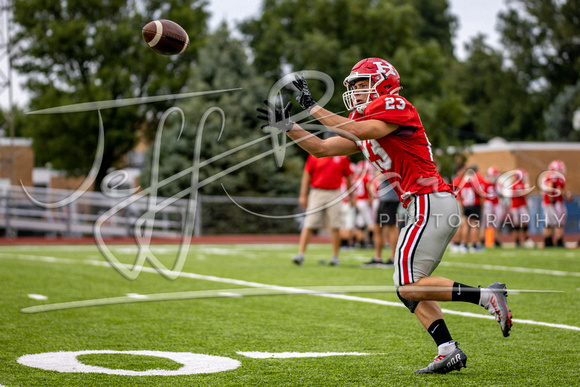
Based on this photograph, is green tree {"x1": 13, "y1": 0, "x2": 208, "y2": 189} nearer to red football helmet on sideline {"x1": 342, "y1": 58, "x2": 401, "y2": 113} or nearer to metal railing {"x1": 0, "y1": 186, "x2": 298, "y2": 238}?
metal railing {"x1": 0, "y1": 186, "x2": 298, "y2": 238}

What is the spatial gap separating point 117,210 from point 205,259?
33.6ft

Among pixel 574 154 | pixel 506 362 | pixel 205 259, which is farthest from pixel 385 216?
pixel 574 154

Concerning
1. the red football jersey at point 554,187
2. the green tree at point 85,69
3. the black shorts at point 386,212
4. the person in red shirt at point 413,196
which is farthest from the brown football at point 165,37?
the green tree at point 85,69

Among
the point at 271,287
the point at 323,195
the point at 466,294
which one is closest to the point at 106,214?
the point at 323,195

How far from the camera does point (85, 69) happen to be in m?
29.8

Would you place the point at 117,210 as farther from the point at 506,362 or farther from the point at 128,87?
the point at 506,362

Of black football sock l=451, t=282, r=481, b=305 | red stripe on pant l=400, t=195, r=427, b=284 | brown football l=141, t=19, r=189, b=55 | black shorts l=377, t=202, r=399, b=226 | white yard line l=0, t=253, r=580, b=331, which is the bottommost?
white yard line l=0, t=253, r=580, b=331

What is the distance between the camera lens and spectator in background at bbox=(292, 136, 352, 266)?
35.3 ft

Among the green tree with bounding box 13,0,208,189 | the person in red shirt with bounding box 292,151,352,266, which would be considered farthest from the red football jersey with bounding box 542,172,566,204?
the green tree with bounding box 13,0,208,189

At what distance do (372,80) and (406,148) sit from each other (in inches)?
18.9

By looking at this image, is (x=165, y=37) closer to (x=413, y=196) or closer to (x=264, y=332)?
(x=264, y=332)

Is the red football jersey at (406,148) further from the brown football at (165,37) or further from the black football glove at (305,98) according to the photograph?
the brown football at (165,37)

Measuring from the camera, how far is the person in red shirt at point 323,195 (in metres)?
10.8

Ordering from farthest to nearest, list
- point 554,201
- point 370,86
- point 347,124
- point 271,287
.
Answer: point 554,201, point 271,287, point 370,86, point 347,124
